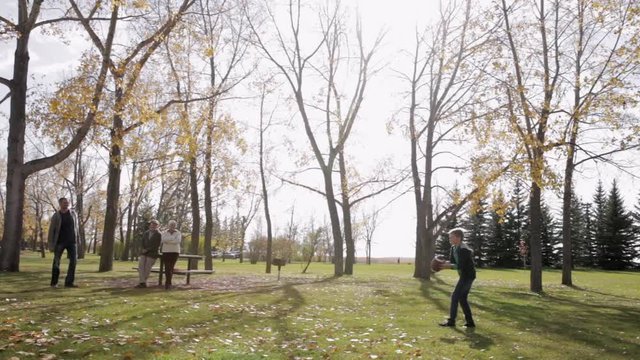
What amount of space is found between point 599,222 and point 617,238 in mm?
3397

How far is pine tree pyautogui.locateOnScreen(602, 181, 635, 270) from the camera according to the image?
6128 centimetres

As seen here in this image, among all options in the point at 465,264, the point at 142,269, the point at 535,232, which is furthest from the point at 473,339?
the point at 535,232

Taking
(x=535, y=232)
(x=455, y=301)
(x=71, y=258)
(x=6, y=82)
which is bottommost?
(x=455, y=301)

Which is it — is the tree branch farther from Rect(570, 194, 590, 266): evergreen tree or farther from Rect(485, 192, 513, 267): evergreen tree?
Rect(570, 194, 590, 266): evergreen tree

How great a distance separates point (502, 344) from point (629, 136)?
11616 mm

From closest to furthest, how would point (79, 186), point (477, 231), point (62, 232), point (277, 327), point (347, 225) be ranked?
point (277, 327) < point (62, 232) < point (347, 225) < point (79, 186) < point (477, 231)

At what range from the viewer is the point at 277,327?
9578mm

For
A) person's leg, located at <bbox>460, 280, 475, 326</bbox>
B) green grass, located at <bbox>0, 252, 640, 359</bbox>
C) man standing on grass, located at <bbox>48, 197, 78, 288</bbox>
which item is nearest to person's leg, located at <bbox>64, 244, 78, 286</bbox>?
man standing on grass, located at <bbox>48, 197, 78, 288</bbox>

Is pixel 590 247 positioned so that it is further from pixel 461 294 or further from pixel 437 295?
pixel 461 294

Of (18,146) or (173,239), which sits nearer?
(173,239)

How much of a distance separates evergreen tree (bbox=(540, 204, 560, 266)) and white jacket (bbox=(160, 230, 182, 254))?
201 ft

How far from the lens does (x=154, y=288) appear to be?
1401 cm

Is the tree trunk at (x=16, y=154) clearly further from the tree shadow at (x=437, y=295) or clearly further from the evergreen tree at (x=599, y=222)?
the evergreen tree at (x=599, y=222)

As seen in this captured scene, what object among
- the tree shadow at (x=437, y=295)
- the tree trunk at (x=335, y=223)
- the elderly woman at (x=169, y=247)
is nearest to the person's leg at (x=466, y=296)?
the tree shadow at (x=437, y=295)
